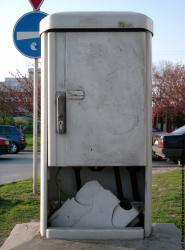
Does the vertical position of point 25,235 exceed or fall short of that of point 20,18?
it falls short

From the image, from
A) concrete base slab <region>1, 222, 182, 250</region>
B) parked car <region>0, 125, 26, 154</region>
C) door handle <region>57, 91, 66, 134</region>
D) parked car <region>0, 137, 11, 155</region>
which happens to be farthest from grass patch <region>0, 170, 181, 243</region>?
parked car <region>0, 125, 26, 154</region>

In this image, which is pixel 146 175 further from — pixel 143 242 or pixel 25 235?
pixel 25 235

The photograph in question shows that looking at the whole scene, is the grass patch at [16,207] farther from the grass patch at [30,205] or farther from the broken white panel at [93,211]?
the broken white panel at [93,211]

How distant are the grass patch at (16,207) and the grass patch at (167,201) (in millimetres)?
1747

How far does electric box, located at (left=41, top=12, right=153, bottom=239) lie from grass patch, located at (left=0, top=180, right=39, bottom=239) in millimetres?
2250

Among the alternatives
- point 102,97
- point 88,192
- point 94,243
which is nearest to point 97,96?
point 102,97

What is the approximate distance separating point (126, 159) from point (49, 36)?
1.26m

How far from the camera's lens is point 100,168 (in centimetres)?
503

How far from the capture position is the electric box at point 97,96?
14.8ft

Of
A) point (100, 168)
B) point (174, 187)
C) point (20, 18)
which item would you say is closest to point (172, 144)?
point (174, 187)

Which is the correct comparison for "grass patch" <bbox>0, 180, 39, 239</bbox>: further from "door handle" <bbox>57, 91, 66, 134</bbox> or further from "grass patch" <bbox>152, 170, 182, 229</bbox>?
"door handle" <bbox>57, 91, 66, 134</bbox>

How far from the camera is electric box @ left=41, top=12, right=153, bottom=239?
4500 millimetres

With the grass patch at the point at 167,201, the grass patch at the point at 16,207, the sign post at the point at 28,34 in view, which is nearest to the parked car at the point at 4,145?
the grass patch at the point at 16,207

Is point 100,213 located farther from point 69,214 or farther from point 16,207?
point 16,207
